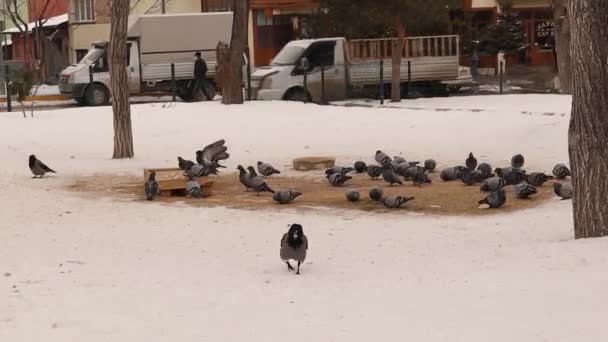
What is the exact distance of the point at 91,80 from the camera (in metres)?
32.5

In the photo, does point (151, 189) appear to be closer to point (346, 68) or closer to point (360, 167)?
point (360, 167)

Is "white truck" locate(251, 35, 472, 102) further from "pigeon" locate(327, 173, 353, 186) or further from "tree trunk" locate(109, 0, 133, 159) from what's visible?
"pigeon" locate(327, 173, 353, 186)

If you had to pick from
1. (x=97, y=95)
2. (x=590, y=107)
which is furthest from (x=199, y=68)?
(x=590, y=107)

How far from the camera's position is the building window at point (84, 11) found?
2071 inches

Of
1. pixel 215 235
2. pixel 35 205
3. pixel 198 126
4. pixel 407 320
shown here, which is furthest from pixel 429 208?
pixel 198 126

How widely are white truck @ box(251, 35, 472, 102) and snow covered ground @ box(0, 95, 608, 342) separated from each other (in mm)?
13048

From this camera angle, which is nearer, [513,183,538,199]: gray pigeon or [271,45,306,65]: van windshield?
[513,183,538,199]: gray pigeon

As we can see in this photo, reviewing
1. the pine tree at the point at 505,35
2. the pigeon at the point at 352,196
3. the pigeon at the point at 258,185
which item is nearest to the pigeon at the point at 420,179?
the pigeon at the point at 352,196

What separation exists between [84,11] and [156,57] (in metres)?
19.7

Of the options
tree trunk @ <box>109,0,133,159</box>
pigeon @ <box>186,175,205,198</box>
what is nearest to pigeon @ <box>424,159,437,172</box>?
pigeon @ <box>186,175,205,198</box>

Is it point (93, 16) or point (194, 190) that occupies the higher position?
point (93, 16)

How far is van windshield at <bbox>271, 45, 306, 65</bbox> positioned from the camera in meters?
30.5

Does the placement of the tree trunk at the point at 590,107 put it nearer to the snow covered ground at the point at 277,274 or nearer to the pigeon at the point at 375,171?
the snow covered ground at the point at 277,274

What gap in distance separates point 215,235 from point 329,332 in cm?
421
